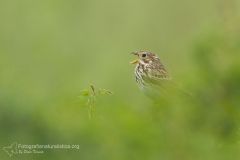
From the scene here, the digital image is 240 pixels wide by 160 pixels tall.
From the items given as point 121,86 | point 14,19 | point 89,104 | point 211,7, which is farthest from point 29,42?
point 89,104

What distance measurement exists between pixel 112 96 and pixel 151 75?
1.60 feet

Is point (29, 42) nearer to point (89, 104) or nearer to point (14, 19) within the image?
point (14, 19)

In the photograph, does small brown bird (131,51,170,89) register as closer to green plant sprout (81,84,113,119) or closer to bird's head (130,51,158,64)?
bird's head (130,51,158,64)

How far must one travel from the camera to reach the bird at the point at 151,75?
726 centimetres

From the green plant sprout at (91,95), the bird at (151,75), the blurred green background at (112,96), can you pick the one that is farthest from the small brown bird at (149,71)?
the green plant sprout at (91,95)

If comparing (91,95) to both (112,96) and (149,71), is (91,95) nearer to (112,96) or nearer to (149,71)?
(112,96)

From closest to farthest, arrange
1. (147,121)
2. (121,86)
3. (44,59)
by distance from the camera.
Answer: (147,121) → (121,86) → (44,59)

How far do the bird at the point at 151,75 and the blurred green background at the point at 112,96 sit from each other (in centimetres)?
12

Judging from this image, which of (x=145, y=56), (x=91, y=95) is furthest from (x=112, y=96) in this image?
(x=91, y=95)

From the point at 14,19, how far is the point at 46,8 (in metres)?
0.51

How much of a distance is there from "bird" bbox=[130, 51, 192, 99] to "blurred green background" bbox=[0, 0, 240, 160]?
0.38 ft

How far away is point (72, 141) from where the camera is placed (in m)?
8.14

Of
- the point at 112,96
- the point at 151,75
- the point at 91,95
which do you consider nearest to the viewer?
the point at 91,95

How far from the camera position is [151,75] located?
7.93 m
